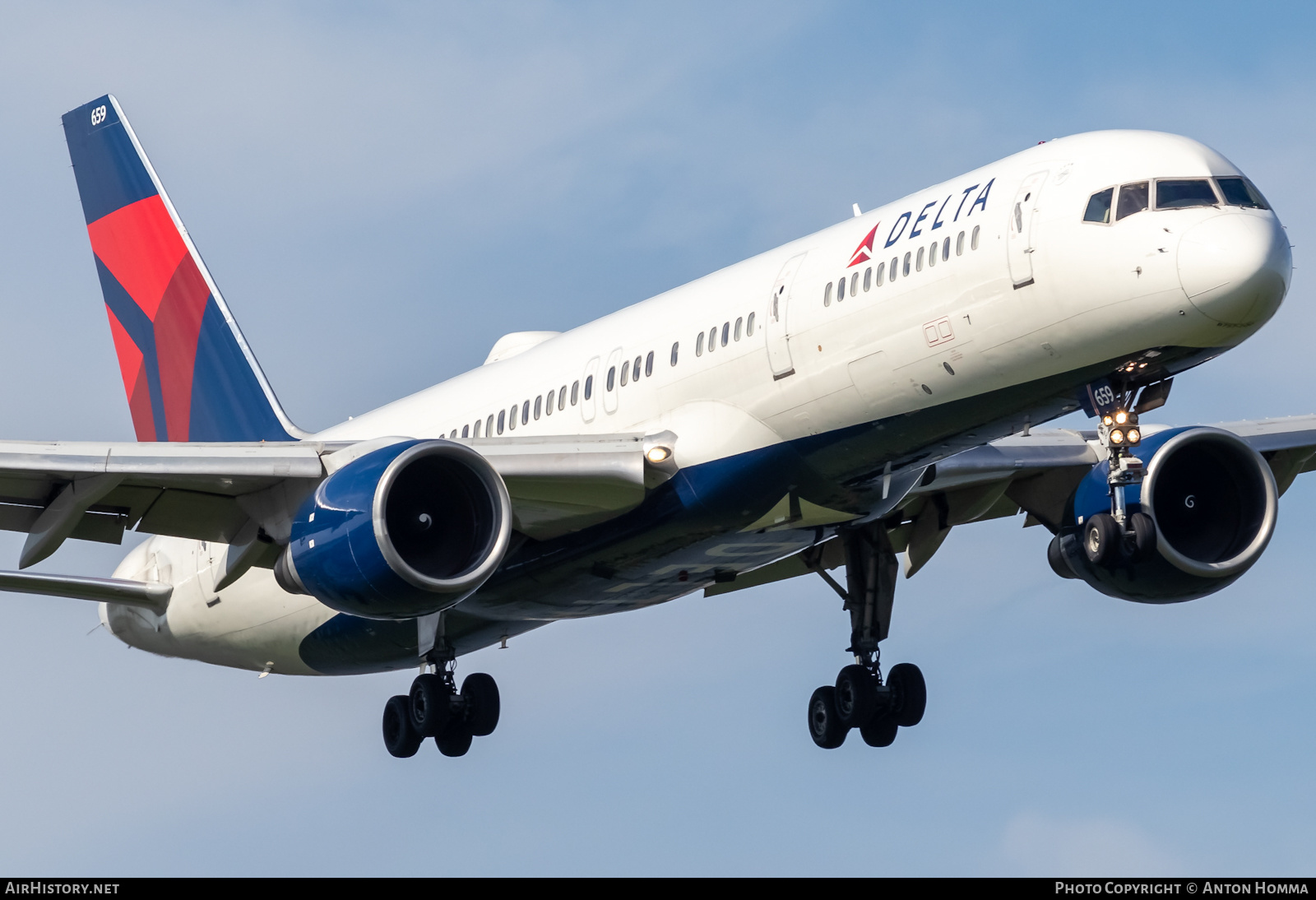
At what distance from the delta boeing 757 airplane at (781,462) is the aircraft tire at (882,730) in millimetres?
37

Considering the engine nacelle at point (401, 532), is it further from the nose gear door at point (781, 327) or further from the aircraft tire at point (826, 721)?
the aircraft tire at point (826, 721)

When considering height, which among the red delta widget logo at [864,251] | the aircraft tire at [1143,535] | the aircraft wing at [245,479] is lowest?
the aircraft tire at [1143,535]

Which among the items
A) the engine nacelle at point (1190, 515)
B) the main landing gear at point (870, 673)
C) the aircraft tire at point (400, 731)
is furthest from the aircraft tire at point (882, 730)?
the aircraft tire at point (400, 731)

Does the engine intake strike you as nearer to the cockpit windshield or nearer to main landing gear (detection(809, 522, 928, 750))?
main landing gear (detection(809, 522, 928, 750))

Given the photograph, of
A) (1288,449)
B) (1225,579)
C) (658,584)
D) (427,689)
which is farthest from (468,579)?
(1288,449)

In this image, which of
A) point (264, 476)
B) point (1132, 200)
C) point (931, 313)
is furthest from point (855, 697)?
point (1132, 200)

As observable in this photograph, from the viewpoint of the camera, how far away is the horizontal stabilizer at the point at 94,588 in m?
26.9

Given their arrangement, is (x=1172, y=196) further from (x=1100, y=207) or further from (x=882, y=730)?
(x=882, y=730)

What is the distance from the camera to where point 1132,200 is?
2156 cm

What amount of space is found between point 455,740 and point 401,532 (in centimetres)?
708

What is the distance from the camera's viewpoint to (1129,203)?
70.7 ft
